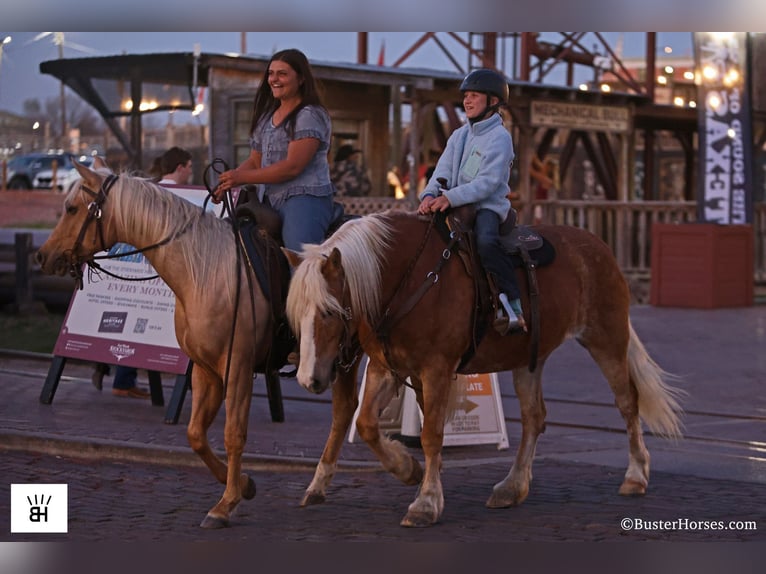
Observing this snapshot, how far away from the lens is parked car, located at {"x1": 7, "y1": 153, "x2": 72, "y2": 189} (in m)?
23.3

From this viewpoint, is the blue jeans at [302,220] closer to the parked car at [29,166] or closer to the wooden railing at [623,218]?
the wooden railing at [623,218]

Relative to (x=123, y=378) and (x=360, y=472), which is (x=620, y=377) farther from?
(x=123, y=378)

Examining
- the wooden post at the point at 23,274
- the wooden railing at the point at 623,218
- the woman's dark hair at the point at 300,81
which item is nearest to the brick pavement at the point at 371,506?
the woman's dark hair at the point at 300,81

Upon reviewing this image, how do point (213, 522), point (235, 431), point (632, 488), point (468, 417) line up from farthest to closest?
point (468, 417) < point (632, 488) < point (235, 431) < point (213, 522)

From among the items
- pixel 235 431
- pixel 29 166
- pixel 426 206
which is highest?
pixel 426 206

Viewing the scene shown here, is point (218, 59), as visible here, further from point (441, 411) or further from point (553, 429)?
point (441, 411)

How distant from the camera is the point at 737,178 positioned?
58.3 feet

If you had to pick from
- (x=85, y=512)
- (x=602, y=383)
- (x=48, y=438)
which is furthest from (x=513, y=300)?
(x=602, y=383)

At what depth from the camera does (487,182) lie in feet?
22.8

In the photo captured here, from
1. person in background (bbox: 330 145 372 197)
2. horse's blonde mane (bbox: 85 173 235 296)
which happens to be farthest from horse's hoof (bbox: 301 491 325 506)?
person in background (bbox: 330 145 372 197)

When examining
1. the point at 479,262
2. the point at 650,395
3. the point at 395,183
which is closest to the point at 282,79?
the point at 479,262

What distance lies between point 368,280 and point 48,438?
317 cm

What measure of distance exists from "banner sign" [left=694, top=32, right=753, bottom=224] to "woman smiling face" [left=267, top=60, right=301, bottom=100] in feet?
38.1

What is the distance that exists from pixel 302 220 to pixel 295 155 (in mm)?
361
